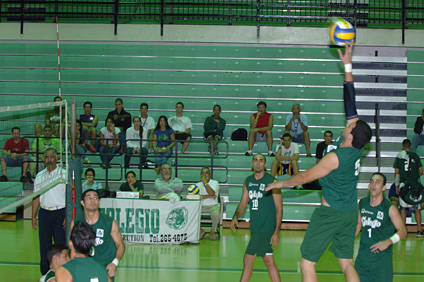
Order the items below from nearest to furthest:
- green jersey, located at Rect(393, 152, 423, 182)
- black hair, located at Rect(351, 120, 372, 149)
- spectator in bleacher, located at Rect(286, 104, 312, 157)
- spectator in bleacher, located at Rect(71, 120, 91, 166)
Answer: black hair, located at Rect(351, 120, 372, 149)
green jersey, located at Rect(393, 152, 423, 182)
spectator in bleacher, located at Rect(71, 120, 91, 166)
spectator in bleacher, located at Rect(286, 104, 312, 157)

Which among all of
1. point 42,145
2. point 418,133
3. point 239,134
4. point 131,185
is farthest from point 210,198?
point 418,133

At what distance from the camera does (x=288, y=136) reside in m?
14.3

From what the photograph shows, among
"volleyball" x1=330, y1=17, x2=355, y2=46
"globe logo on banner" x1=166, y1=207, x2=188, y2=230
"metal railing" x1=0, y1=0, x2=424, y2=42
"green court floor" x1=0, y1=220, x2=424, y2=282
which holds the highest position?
"metal railing" x1=0, y1=0, x2=424, y2=42

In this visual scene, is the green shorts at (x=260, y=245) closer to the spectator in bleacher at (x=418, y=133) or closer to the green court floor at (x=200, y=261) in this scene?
the green court floor at (x=200, y=261)

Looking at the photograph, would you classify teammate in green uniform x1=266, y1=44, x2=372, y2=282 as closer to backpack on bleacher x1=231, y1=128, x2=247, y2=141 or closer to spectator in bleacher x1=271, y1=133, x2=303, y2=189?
spectator in bleacher x1=271, y1=133, x2=303, y2=189

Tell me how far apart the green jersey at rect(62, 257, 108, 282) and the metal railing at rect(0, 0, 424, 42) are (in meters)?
13.7

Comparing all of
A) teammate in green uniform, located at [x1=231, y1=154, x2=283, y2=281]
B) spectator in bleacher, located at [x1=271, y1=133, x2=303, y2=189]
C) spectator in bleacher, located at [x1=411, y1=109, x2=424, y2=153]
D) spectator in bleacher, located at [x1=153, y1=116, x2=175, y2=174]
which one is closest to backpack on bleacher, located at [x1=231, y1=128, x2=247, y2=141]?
spectator in bleacher, located at [x1=271, y1=133, x2=303, y2=189]

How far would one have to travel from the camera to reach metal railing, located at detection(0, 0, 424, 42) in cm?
1756

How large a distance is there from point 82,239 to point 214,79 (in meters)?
13.2

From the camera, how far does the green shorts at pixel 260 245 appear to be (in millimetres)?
7418

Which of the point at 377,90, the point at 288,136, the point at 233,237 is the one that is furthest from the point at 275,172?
the point at 377,90

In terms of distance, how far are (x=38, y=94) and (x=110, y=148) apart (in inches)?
159

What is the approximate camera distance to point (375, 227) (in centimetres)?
650

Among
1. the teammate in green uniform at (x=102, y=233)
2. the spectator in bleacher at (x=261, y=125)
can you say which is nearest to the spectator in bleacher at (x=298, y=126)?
the spectator in bleacher at (x=261, y=125)
